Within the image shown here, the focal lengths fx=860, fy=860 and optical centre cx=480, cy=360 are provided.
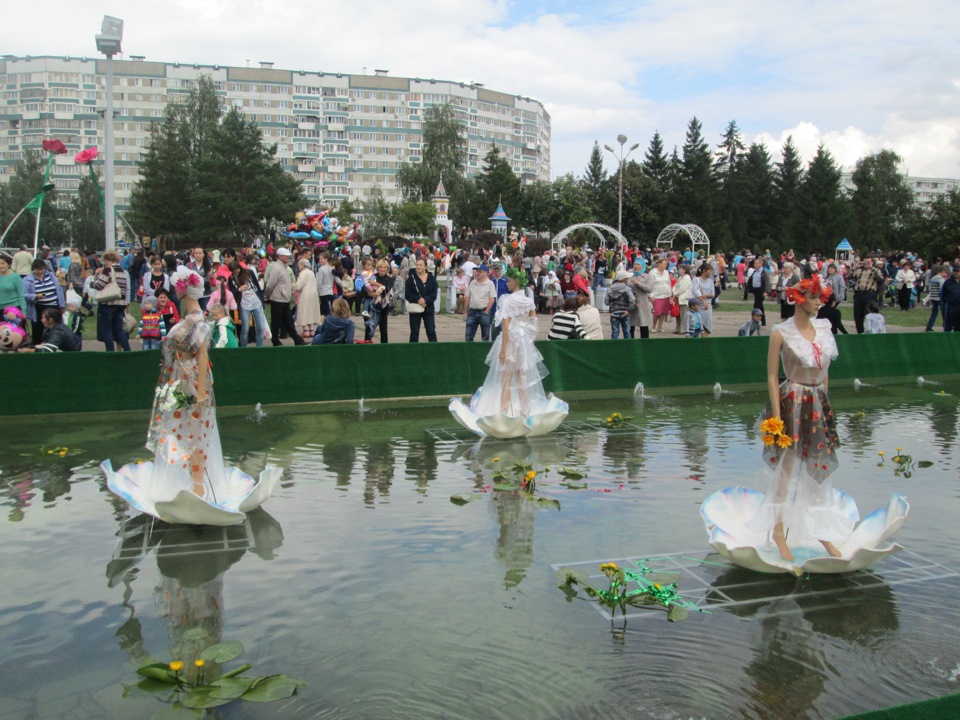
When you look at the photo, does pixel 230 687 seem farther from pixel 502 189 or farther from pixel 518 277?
pixel 502 189

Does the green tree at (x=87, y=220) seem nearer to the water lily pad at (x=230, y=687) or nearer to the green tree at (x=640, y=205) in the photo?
the green tree at (x=640, y=205)

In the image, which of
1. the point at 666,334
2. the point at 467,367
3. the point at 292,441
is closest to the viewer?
the point at 292,441

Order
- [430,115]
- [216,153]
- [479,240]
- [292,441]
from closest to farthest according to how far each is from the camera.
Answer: [292,441] → [479,240] → [216,153] → [430,115]

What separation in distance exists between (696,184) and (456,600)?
74.8 metres

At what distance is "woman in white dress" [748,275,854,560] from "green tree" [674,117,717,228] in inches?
2751

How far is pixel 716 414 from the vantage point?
12.9 m

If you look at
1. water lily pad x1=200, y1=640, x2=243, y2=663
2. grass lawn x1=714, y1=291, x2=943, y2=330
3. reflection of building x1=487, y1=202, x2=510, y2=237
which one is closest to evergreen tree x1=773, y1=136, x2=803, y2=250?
reflection of building x1=487, y1=202, x2=510, y2=237

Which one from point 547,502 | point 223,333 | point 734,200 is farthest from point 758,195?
point 547,502

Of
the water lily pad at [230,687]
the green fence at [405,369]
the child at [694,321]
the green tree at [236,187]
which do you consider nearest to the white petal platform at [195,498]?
the water lily pad at [230,687]

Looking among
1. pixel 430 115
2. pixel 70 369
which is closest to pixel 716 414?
pixel 70 369

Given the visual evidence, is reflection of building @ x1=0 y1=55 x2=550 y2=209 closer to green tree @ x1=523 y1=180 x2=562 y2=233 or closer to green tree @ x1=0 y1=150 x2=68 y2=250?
green tree @ x1=0 y1=150 x2=68 y2=250

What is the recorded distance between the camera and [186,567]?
6301mm

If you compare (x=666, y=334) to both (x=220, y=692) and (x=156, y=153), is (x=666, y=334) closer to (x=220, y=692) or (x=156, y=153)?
(x=220, y=692)

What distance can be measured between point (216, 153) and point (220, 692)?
222 feet
